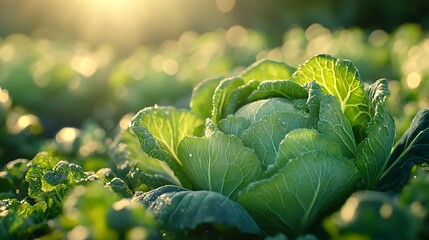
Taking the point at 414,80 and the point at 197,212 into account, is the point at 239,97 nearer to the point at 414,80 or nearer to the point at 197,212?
the point at 197,212

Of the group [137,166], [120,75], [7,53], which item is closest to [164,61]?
[120,75]

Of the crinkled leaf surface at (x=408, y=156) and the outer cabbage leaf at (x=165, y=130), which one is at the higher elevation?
the outer cabbage leaf at (x=165, y=130)

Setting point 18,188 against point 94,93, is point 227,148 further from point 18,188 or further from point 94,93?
point 94,93

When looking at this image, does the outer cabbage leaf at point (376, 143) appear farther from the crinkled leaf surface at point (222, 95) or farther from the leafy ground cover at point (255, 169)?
the crinkled leaf surface at point (222, 95)

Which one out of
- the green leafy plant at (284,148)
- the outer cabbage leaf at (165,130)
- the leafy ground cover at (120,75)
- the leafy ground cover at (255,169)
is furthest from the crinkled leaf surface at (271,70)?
the leafy ground cover at (120,75)

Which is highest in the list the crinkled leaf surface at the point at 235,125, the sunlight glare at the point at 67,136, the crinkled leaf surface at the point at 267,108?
the crinkled leaf surface at the point at 267,108
